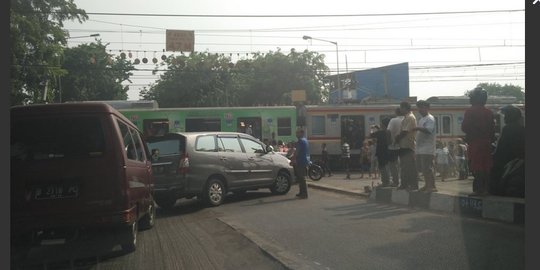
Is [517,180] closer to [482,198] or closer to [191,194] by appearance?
[482,198]

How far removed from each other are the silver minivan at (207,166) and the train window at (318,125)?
10795mm

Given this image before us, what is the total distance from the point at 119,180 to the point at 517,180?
19.4ft

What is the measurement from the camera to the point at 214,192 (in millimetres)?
11844

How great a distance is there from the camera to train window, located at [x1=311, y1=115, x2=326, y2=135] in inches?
952

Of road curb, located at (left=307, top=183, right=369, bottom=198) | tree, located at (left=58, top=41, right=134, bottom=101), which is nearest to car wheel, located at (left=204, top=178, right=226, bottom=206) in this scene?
road curb, located at (left=307, top=183, right=369, bottom=198)

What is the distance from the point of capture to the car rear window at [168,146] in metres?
11.4

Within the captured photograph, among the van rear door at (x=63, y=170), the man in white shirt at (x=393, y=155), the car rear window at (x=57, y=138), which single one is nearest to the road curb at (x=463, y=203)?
the man in white shirt at (x=393, y=155)

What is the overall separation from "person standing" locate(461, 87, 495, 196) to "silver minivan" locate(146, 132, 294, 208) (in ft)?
18.3

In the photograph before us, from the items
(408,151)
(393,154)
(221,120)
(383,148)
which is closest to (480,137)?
(408,151)

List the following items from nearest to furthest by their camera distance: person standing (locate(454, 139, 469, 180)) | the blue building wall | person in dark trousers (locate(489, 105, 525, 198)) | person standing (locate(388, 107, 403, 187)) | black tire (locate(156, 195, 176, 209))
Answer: person in dark trousers (locate(489, 105, 525, 198)), black tire (locate(156, 195, 176, 209)), person standing (locate(388, 107, 403, 187)), person standing (locate(454, 139, 469, 180)), the blue building wall

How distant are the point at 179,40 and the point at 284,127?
20.8 feet

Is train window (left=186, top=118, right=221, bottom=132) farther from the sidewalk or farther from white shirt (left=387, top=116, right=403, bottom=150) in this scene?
white shirt (left=387, top=116, right=403, bottom=150)

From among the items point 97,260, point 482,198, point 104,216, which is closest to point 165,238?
point 97,260

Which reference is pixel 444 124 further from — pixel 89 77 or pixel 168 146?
pixel 89 77
